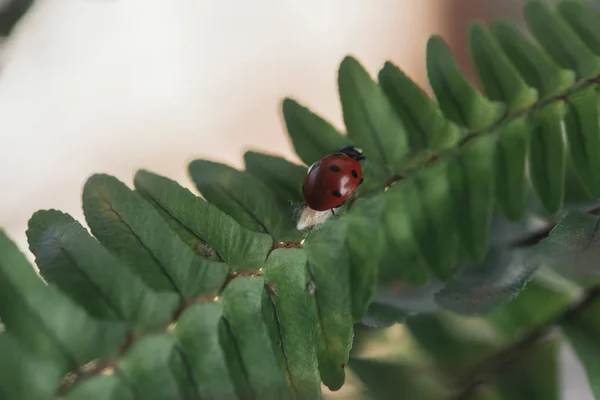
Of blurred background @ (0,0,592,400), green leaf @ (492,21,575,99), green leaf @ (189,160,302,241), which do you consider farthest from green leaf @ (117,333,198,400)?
blurred background @ (0,0,592,400)

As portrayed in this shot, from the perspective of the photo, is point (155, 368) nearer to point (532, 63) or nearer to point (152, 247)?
point (152, 247)

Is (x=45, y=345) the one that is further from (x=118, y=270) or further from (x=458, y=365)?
(x=458, y=365)

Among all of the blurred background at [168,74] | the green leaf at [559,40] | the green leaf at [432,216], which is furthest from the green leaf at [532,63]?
the blurred background at [168,74]

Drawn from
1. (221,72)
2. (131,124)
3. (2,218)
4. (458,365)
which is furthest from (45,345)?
(221,72)

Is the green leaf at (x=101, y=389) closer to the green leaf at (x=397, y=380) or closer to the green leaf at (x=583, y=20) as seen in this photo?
the green leaf at (x=397, y=380)

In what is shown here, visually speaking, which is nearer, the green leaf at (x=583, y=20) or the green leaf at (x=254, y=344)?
the green leaf at (x=254, y=344)

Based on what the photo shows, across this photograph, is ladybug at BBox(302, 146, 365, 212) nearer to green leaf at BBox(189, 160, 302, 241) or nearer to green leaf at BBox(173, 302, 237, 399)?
green leaf at BBox(189, 160, 302, 241)
